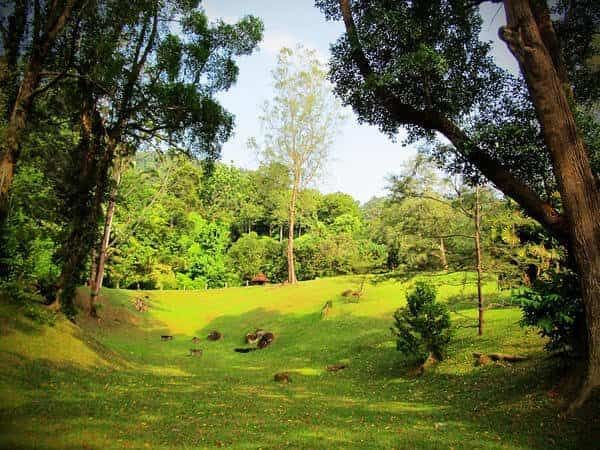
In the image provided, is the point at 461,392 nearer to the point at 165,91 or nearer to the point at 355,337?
the point at 355,337

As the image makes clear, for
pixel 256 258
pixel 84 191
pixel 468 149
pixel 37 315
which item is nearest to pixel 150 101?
pixel 84 191

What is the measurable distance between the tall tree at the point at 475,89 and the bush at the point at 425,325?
6.57 meters

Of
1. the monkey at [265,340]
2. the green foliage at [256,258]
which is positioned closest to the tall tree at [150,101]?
the monkey at [265,340]

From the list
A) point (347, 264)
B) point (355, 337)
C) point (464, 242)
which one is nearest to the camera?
point (464, 242)

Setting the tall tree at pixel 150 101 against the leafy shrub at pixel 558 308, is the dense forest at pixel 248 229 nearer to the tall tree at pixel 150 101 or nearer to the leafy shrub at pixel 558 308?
the tall tree at pixel 150 101

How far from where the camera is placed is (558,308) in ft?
29.9

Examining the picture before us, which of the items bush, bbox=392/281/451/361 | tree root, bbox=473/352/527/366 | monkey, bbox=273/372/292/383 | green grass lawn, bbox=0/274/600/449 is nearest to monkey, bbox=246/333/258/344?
green grass lawn, bbox=0/274/600/449

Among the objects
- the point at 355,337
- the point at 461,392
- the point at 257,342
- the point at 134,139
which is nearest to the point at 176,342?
the point at 257,342

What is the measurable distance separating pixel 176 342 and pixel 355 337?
11556 millimetres

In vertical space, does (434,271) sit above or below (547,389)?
above

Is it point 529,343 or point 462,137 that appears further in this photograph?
point 529,343

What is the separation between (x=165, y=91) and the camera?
53.8ft

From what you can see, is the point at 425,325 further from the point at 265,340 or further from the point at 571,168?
the point at 265,340

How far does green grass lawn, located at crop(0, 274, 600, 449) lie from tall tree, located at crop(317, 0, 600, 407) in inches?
89.1
